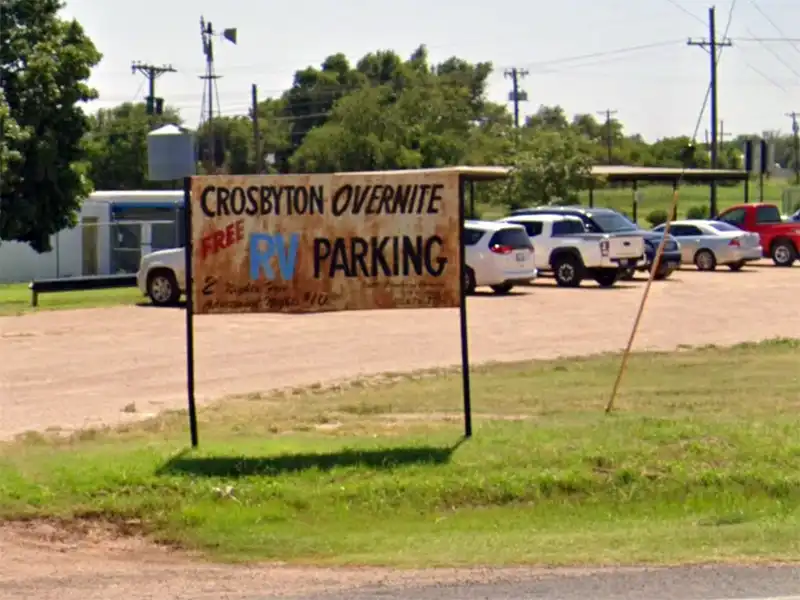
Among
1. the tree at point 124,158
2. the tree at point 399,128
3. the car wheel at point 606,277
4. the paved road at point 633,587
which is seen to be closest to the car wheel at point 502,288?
the car wheel at point 606,277

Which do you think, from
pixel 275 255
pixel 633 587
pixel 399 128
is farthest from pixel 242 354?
pixel 399 128

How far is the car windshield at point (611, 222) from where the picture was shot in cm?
3662

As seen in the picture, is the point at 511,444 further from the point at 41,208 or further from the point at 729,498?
the point at 41,208

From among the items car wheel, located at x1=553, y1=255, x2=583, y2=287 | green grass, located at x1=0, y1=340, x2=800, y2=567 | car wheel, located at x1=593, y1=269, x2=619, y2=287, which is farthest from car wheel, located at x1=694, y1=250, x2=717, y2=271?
green grass, located at x1=0, y1=340, x2=800, y2=567

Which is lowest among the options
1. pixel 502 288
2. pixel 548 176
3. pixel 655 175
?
pixel 502 288

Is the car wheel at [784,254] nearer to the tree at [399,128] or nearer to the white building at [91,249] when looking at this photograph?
the white building at [91,249]

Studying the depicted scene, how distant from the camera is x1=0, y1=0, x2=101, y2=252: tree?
107 ft

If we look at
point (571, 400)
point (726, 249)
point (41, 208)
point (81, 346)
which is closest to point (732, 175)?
point (726, 249)

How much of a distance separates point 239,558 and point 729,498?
149 inches

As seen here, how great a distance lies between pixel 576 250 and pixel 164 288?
34.2ft

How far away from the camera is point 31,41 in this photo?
33.3 meters

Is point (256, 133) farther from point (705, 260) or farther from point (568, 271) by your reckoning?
point (568, 271)

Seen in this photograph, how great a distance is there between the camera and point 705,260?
42.7 metres

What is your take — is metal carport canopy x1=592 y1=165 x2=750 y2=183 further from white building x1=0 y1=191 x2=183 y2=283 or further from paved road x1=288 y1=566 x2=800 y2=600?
paved road x1=288 y1=566 x2=800 y2=600
